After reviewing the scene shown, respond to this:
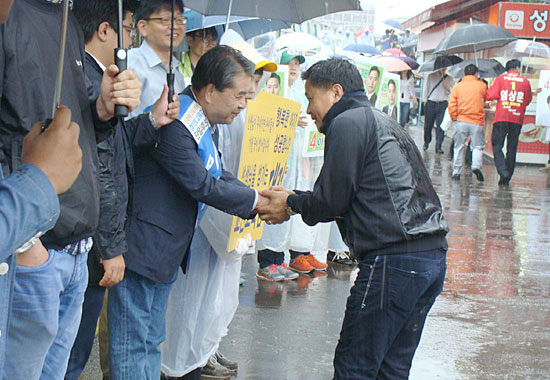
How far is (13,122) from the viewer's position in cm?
198

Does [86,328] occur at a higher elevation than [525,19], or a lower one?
lower

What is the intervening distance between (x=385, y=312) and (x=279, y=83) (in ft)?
11.3

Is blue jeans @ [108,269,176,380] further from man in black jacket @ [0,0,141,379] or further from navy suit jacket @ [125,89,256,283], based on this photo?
man in black jacket @ [0,0,141,379]

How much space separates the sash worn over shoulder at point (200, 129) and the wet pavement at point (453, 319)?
989mm

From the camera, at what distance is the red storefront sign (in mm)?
18047

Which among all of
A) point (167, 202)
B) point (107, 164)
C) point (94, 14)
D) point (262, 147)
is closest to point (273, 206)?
point (262, 147)

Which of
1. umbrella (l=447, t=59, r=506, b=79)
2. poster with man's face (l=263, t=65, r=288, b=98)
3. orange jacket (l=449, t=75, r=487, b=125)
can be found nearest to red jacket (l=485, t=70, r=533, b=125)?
orange jacket (l=449, t=75, r=487, b=125)

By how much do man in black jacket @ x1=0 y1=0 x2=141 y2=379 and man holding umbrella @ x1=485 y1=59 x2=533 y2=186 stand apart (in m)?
11.7

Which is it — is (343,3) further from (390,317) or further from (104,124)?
(104,124)

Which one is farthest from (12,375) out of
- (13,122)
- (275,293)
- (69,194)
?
(275,293)

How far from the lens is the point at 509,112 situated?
43.7 feet

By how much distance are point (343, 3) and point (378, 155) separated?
1738 mm

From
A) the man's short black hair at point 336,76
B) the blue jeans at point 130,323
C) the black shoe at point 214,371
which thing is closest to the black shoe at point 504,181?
the black shoe at point 214,371

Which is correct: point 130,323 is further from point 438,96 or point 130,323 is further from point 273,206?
point 438,96
